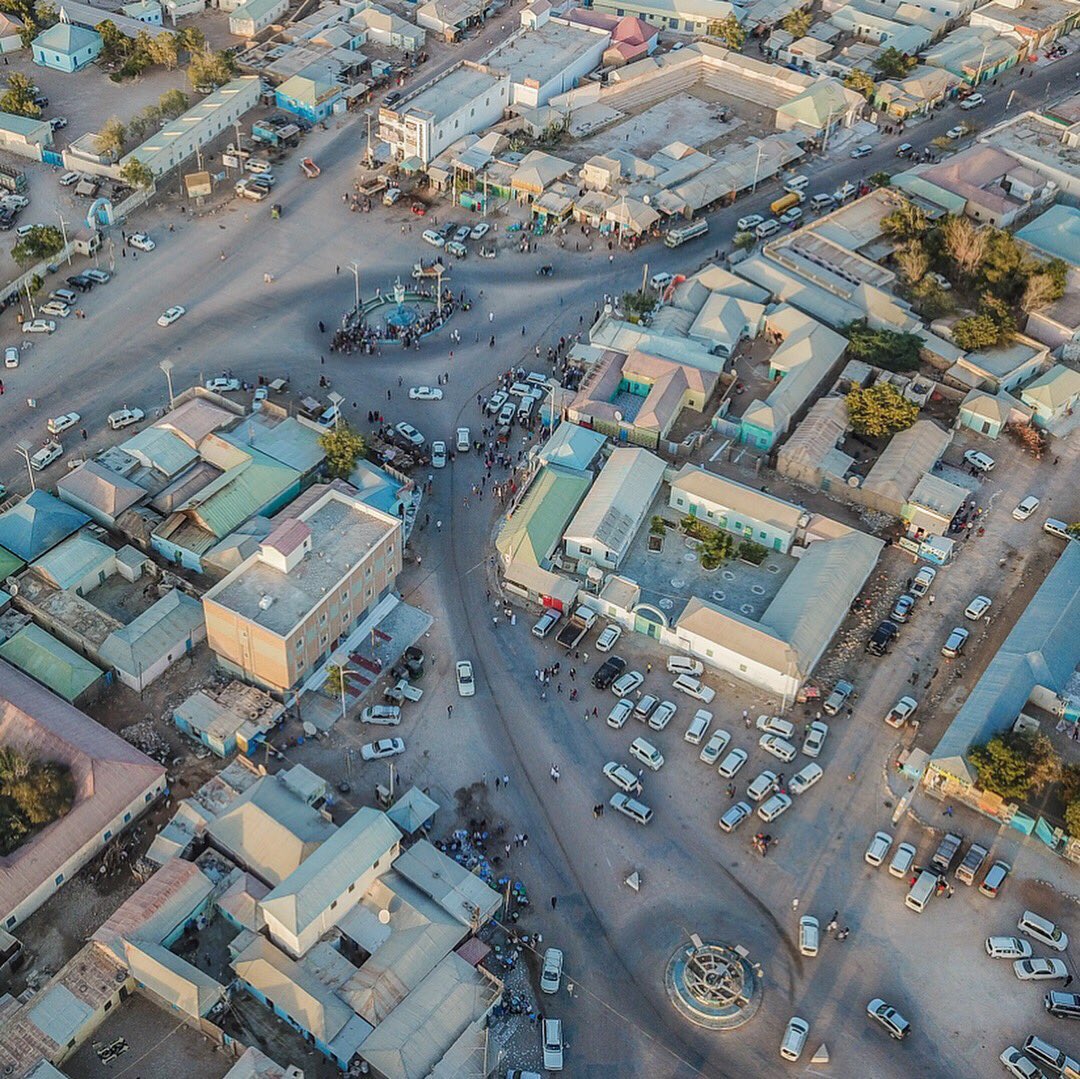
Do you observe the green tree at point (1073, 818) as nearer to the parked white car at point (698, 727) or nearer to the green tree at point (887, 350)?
the parked white car at point (698, 727)

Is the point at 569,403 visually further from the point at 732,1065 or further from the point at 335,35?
the point at 335,35

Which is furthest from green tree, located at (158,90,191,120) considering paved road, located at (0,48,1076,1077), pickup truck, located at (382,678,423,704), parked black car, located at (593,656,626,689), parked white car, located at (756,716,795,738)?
parked white car, located at (756,716,795,738)

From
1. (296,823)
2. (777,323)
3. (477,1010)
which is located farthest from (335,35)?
(477,1010)

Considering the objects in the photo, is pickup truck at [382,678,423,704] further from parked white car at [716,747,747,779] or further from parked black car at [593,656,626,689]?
parked white car at [716,747,747,779]

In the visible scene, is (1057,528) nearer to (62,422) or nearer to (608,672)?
(608,672)

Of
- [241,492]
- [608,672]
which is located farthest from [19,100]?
[608,672]

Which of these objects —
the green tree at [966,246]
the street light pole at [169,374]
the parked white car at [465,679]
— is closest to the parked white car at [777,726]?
the parked white car at [465,679]
